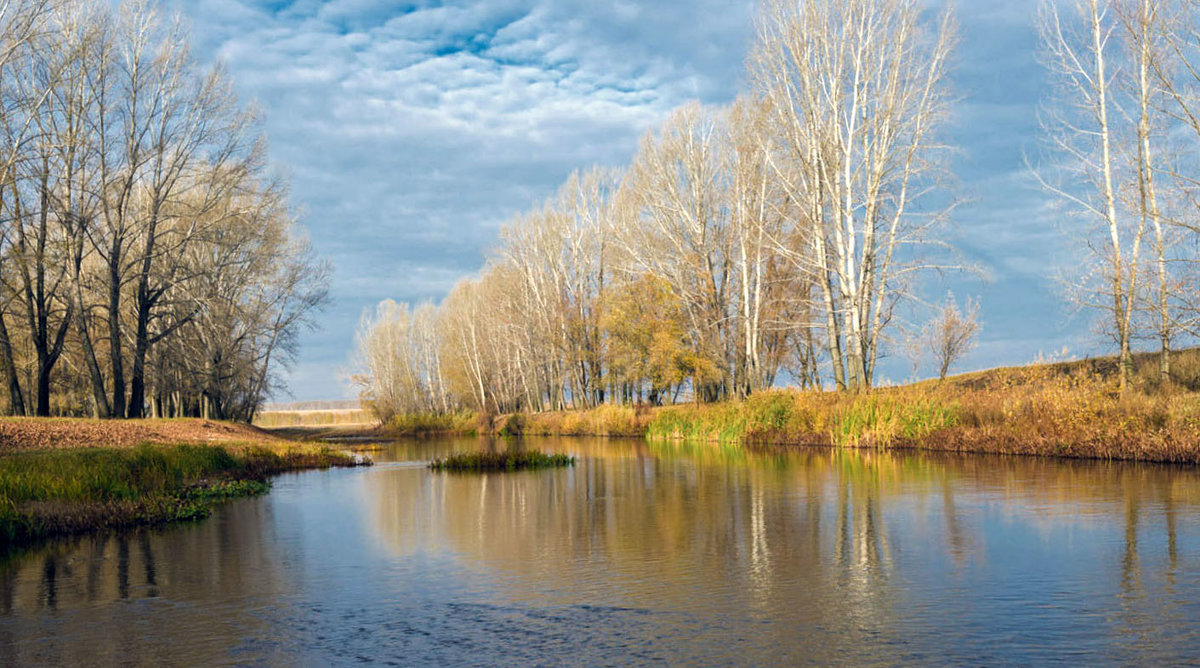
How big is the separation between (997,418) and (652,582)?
17380mm

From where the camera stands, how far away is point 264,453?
943 inches

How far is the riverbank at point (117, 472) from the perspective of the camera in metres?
12.0


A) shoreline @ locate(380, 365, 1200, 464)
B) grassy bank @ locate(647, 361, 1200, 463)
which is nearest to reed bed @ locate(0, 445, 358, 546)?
grassy bank @ locate(647, 361, 1200, 463)

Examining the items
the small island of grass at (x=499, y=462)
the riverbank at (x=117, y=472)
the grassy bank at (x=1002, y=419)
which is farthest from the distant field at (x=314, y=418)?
the small island of grass at (x=499, y=462)

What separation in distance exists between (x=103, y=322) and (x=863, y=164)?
31749 mm

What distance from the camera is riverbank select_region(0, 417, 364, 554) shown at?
1197 centimetres

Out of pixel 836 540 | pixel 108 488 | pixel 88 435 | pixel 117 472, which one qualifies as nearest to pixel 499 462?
pixel 88 435

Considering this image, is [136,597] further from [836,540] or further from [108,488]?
[836,540]

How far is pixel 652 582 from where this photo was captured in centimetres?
807

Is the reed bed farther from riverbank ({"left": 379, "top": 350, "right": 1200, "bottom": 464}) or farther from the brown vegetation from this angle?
riverbank ({"left": 379, "top": 350, "right": 1200, "bottom": 464})

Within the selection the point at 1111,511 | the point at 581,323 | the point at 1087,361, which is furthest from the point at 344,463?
the point at 1087,361

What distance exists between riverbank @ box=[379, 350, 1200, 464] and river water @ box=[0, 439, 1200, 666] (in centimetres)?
396

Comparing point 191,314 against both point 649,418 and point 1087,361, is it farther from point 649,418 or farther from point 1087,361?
point 1087,361

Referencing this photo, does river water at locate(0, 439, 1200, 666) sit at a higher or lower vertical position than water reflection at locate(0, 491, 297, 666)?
lower
